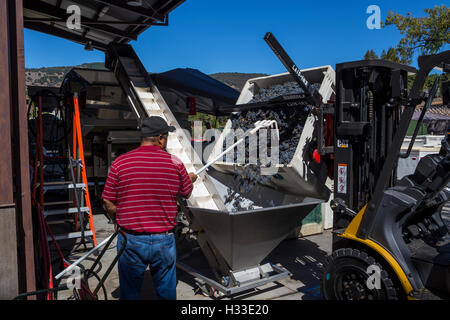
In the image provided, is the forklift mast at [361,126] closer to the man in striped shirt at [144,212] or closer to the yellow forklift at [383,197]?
the yellow forklift at [383,197]

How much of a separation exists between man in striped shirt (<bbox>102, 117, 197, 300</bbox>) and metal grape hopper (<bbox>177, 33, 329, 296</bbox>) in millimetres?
882

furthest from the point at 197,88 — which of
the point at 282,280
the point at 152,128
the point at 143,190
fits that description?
the point at 143,190

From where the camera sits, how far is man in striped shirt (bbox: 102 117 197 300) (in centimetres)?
279

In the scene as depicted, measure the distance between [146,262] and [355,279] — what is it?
6.29 ft

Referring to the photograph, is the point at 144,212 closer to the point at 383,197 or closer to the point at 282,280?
the point at 383,197

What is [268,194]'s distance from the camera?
5.52m

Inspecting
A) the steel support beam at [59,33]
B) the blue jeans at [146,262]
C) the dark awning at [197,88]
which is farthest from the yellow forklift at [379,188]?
the steel support beam at [59,33]

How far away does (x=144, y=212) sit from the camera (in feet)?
9.16

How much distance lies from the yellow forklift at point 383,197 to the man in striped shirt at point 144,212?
5.47ft

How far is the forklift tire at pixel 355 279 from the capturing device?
3.15 m

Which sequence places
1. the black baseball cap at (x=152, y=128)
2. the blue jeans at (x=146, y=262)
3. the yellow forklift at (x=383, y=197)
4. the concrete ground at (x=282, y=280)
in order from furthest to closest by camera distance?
1. the concrete ground at (x=282, y=280)
2. the yellow forklift at (x=383, y=197)
3. the black baseball cap at (x=152, y=128)
4. the blue jeans at (x=146, y=262)

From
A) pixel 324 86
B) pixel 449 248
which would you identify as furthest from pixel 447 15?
pixel 449 248

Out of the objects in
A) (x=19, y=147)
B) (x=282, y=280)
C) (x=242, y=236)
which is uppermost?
(x=19, y=147)
